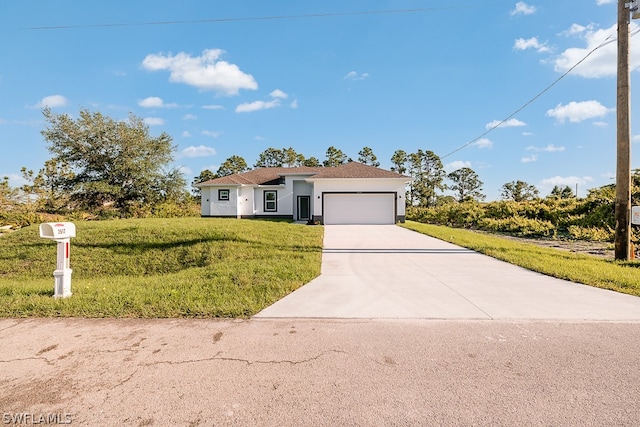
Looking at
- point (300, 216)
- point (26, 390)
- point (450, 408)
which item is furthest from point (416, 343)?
point (300, 216)

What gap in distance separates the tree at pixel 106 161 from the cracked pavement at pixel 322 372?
21210 millimetres

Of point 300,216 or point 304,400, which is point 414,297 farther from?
point 300,216

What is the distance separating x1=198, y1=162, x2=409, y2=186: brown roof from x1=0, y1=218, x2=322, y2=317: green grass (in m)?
8.99

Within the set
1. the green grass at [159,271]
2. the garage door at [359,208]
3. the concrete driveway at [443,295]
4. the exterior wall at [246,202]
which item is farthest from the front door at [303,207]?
the concrete driveway at [443,295]

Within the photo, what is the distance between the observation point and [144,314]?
4.02m

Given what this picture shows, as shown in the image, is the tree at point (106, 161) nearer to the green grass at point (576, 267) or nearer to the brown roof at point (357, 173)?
the brown roof at point (357, 173)

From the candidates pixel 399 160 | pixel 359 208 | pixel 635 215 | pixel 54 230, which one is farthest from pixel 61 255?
pixel 399 160

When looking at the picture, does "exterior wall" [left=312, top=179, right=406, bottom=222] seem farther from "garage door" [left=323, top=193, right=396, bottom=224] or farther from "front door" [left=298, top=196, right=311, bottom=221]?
"front door" [left=298, top=196, right=311, bottom=221]

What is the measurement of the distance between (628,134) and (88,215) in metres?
27.0

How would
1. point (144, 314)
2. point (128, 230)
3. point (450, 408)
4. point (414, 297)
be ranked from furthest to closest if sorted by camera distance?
point (128, 230)
point (414, 297)
point (144, 314)
point (450, 408)

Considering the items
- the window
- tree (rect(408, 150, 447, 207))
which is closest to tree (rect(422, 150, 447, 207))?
tree (rect(408, 150, 447, 207))

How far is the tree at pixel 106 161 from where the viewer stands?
68.5ft

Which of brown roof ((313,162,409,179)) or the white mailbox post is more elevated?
brown roof ((313,162,409,179))

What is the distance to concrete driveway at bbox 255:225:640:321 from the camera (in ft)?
13.4
